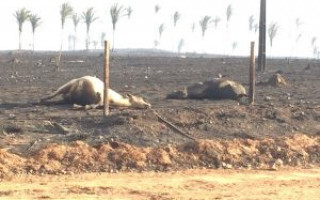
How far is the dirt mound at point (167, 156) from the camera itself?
455 inches

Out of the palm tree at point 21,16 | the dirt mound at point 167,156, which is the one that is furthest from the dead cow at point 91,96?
the palm tree at point 21,16

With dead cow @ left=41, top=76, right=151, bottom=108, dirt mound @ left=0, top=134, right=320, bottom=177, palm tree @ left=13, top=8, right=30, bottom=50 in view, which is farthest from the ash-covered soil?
palm tree @ left=13, top=8, right=30, bottom=50

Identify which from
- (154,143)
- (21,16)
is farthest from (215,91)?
(21,16)

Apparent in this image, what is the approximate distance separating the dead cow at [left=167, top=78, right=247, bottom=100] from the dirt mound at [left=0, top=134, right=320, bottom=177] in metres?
7.15

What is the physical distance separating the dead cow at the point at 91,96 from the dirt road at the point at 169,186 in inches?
260

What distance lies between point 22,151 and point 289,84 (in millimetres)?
18021

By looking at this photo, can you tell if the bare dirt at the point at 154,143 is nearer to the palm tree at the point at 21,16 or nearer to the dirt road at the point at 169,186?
the dirt road at the point at 169,186

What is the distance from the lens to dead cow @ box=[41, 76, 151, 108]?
18.1m

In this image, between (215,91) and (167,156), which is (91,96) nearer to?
(215,91)

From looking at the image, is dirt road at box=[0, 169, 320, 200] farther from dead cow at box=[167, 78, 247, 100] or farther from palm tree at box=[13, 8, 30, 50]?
palm tree at box=[13, 8, 30, 50]

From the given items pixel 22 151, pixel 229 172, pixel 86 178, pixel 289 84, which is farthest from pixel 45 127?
pixel 289 84

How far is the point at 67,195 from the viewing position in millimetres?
9609

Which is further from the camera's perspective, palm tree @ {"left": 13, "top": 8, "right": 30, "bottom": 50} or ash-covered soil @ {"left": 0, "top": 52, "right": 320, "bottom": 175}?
palm tree @ {"left": 13, "top": 8, "right": 30, "bottom": 50}

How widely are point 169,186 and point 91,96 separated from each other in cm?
809
